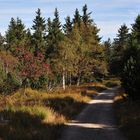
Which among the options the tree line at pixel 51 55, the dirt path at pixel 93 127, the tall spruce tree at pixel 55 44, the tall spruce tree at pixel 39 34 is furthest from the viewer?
the tall spruce tree at pixel 39 34

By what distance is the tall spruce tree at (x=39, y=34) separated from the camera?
79812 millimetres

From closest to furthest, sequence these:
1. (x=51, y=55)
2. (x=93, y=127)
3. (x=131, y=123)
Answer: (x=131, y=123), (x=93, y=127), (x=51, y=55)

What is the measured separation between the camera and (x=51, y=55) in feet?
218

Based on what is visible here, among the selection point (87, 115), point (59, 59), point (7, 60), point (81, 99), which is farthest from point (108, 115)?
point (7, 60)

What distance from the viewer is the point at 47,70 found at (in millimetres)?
54281

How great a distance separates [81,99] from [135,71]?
6915 mm

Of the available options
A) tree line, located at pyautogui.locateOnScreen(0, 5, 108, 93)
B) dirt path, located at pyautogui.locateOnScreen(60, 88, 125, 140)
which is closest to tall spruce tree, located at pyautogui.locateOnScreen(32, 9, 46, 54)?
tree line, located at pyautogui.locateOnScreen(0, 5, 108, 93)

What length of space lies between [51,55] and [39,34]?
16.5m

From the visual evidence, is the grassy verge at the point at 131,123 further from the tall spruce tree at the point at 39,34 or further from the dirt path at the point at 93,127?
the tall spruce tree at the point at 39,34

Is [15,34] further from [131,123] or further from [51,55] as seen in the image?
[131,123]

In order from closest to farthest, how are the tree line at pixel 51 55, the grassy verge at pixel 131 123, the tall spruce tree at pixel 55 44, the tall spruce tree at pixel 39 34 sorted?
the grassy verge at pixel 131 123, the tree line at pixel 51 55, the tall spruce tree at pixel 55 44, the tall spruce tree at pixel 39 34

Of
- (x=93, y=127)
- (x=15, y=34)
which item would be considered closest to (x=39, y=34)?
(x=15, y=34)

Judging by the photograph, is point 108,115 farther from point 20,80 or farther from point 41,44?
point 41,44

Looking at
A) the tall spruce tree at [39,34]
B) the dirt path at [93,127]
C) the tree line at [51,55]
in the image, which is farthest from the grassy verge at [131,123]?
the tall spruce tree at [39,34]
